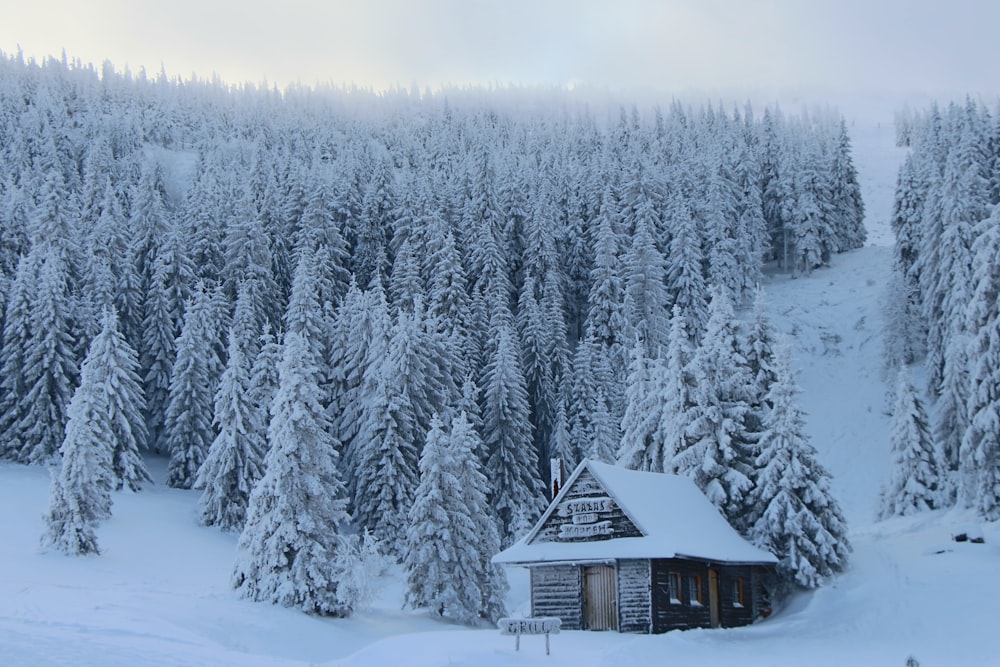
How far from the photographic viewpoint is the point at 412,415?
177ft

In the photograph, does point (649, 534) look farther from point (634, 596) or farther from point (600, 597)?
point (600, 597)

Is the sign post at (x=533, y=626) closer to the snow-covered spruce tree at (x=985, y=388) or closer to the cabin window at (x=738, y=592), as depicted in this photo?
the cabin window at (x=738, y=592)

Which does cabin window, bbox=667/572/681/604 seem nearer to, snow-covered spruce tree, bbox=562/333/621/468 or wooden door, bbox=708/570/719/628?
wooden door, bbox=708/570/719/628

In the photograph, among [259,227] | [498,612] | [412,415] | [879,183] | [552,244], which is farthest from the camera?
[879,183]

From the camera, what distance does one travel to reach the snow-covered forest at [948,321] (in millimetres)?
38531

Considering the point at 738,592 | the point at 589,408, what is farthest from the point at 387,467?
the point at 738,592

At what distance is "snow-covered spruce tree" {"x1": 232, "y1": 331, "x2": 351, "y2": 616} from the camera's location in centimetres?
3659

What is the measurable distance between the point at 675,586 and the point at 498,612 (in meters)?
12.3

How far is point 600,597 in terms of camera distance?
3272 cm

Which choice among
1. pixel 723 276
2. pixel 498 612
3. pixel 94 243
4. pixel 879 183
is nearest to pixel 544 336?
pixel 723 276

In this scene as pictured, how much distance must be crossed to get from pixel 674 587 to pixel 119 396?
3699 cm

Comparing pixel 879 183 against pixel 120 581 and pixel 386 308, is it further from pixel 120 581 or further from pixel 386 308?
pixel 120 581

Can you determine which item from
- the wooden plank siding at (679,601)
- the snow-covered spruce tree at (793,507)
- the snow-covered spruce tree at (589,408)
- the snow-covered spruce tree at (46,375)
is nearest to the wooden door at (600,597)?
the wooden plank siding at (679,601)

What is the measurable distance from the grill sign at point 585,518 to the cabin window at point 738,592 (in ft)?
24.3
